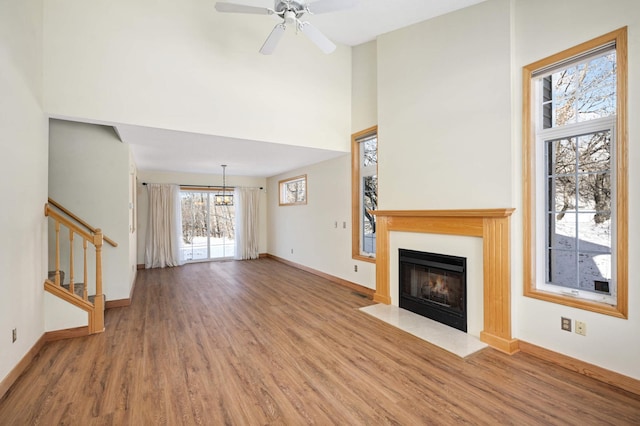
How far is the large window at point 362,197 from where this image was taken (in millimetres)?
4922

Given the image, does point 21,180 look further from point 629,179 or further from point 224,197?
point 224,197

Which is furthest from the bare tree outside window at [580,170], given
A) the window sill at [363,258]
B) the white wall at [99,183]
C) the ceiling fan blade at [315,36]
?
the white wall at [99,183]

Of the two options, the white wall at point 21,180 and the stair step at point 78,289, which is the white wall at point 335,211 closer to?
the stair step at point 78,289

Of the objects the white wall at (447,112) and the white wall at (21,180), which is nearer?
the white wall at (21,180)

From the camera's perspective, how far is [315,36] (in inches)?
116

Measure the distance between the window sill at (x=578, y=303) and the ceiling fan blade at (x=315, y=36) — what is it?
125 inches

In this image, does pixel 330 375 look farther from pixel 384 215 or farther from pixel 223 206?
pixel 223 206

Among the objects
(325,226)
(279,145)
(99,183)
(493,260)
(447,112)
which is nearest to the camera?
(493,260)

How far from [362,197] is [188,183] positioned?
16.4ft

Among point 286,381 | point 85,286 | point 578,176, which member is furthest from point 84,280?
point 578,176

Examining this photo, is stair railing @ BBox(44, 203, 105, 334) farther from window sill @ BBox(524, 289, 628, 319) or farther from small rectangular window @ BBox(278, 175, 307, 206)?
window sill @ BBox(524, 289, 628, 319)

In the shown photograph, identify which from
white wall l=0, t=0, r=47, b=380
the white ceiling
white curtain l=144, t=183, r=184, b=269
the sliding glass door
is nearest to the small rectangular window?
the white ceiling

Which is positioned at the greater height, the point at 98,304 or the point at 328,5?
the point at 328,5

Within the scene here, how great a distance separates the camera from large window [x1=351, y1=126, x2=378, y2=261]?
4.92 meters
